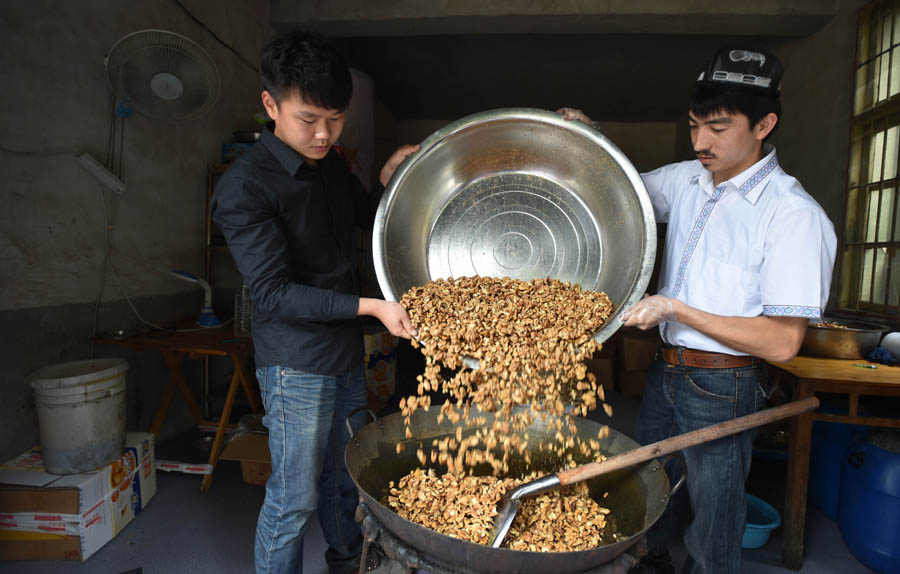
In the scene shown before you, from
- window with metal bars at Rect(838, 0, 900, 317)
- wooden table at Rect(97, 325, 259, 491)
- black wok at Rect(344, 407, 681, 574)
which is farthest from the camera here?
window with metal bars at Rect(838, 0, 900, 317)

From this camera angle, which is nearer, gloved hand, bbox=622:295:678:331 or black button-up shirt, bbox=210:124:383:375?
gloved hand, bbox=622:295:678:331

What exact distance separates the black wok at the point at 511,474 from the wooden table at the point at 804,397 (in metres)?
1.07

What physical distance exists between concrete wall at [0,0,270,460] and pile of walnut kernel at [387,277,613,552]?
191cm

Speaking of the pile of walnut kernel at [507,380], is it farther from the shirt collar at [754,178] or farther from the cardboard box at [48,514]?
the cardboard box at [48,514]

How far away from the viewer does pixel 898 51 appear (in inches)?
106

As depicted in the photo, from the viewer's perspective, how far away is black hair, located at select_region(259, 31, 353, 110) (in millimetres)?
1242

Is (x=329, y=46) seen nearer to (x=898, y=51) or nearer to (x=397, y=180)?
(x=397, y=180)

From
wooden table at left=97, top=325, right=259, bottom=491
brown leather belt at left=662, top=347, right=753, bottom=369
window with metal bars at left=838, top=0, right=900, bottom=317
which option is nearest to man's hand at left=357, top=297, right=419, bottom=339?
brown leather belt at left=662, top=347, right=753, bottom=369

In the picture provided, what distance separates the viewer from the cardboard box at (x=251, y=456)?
98.6 inches

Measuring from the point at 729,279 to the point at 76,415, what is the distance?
7.97 feet

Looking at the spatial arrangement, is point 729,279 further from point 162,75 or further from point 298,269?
point 162,75

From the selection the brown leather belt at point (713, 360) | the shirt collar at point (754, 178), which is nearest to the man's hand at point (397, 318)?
the brown leather belt at point (713, 360)

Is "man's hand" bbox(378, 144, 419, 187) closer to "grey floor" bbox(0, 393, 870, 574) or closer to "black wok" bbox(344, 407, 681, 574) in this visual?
"black wok" bbox(344, 407, 681, 574)

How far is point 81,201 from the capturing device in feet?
7.79
